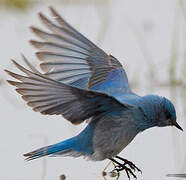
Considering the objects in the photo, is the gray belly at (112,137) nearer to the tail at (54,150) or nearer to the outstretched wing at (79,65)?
the tail at (54,150)

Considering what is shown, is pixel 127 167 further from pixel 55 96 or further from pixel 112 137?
pixel 55 96

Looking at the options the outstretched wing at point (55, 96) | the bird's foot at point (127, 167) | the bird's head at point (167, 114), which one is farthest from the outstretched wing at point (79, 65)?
the outstretched wing at point (55, 96)

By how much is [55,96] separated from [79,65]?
1169mm

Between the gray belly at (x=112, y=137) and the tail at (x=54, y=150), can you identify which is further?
the gray belly at (x=112, y=137)

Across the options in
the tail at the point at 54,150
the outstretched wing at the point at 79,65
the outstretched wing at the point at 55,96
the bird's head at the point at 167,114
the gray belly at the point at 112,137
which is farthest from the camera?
the outstretched wing at the point at 79,65

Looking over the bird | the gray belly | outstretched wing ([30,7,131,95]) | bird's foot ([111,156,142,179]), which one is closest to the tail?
the bird

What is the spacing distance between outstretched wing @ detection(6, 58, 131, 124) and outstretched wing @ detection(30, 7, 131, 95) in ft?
2.53

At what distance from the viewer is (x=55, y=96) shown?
608 centimetres

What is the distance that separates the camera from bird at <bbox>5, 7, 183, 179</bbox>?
19.9ft

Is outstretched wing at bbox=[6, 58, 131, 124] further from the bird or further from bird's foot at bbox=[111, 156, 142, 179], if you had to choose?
bird's foot at bbox=[111, 156, 142, 179]

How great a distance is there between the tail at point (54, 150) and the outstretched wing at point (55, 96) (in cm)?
36

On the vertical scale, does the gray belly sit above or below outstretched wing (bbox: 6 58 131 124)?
below

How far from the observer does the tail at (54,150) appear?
647 centimetres

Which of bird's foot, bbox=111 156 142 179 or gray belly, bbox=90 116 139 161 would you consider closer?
gray belly, bbox=90 116 139 161
